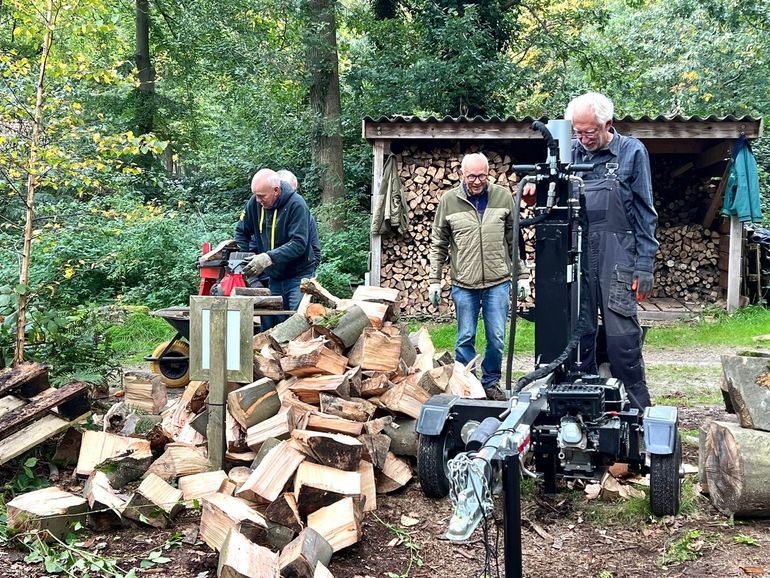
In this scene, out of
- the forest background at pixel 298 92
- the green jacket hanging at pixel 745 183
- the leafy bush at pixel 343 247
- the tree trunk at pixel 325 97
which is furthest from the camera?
the tree trunk at pixel 325 97

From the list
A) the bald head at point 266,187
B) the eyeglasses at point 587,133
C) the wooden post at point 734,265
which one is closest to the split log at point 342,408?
the eyeglasses at point 587,133

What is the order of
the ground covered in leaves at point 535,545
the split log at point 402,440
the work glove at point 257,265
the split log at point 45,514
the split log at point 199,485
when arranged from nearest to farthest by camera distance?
the ground covered in leaves at point 535,545 → the split log at point 45,514 → the split log at point 199,485 → the split log at point 402,440 → the work glove at point 257,265

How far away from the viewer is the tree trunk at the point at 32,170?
452 centimetres

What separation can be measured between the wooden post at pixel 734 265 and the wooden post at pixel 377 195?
470cm

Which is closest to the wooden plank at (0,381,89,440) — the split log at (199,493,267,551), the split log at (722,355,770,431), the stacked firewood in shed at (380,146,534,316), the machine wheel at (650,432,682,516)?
the split log at (199,493,267,551)

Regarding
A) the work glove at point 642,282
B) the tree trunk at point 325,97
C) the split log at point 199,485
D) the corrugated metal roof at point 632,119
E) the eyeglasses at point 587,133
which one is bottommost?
the split log at point 199,485

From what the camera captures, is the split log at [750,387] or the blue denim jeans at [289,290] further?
the blue denim jeans at [289,290]

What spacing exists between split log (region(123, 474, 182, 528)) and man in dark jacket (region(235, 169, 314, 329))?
6.95 ft

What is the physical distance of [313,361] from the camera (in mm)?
4129

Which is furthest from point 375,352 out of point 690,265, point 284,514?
point 690,265

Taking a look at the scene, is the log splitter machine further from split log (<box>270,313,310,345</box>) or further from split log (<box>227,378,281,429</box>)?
split log (<box>270,313,310,345</box>)

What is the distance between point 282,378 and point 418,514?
3.70 feet

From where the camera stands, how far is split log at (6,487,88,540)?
326 cm

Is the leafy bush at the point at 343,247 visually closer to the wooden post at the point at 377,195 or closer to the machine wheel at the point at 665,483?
the wooden post at the point at 377,195
